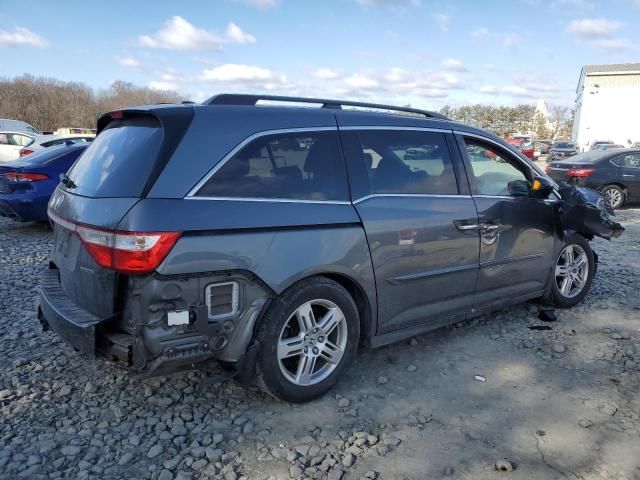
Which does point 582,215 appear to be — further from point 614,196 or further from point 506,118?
point 506,118

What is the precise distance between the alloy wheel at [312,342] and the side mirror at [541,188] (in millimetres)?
2232

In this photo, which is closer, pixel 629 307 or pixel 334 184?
pixel 334 184

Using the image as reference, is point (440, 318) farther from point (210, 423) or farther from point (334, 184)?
point (210, 423)

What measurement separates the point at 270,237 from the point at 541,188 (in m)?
2.71

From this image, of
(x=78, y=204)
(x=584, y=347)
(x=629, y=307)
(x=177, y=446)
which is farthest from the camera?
(x=629, y=307)

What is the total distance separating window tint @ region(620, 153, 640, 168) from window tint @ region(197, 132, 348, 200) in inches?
463

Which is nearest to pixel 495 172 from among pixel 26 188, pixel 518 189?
pixel 518 189

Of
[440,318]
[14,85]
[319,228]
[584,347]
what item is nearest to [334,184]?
[319,228]

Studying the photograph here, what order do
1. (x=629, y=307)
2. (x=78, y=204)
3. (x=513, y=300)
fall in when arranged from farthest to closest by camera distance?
(x=629, y=307), (x=513, y=300), (x=78, y=204)

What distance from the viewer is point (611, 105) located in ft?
177

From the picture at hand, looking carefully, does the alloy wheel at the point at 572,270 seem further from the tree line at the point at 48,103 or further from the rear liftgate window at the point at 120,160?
the tree line at the point at 48,103

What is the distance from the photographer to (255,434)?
9.58 ft

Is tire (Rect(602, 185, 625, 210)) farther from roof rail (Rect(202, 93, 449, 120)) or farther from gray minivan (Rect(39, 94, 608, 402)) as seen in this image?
roof rail (Rect(202, 93, 449, 120))

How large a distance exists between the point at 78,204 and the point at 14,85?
59821mm
